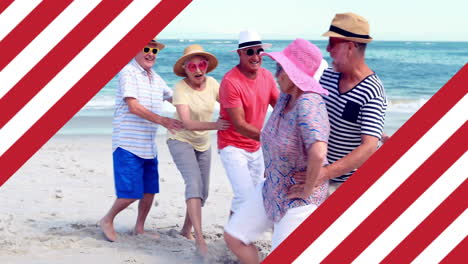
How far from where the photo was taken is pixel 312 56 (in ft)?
11.0

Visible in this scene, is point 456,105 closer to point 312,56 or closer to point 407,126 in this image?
point 407,126

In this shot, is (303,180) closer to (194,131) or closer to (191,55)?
(194,131)

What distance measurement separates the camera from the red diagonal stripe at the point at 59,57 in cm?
466

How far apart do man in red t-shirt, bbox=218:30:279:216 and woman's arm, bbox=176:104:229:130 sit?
7 cm

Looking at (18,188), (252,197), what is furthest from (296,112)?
(18,188)

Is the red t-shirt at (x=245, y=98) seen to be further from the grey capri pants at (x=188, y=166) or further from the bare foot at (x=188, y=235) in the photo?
the bare foot at (x=188, y=235)

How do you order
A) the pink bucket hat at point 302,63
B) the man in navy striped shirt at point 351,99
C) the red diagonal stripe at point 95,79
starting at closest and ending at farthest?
the pink bucket hat at point 302,63, the man in navy striped shirt at point 351,99, the red diagonal stripe at point 95,79

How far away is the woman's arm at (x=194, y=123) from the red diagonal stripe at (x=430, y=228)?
1511 mm

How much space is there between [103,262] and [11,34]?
1.71 metres

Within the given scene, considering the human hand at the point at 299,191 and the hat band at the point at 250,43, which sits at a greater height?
the hat band at the point at 250,43

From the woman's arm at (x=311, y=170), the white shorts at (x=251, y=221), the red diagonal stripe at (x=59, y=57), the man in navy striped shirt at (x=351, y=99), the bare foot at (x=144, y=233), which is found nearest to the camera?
the woman's arm at (x=311, y=170)

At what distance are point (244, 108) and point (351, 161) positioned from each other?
1360mm

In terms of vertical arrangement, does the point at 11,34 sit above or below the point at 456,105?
below
